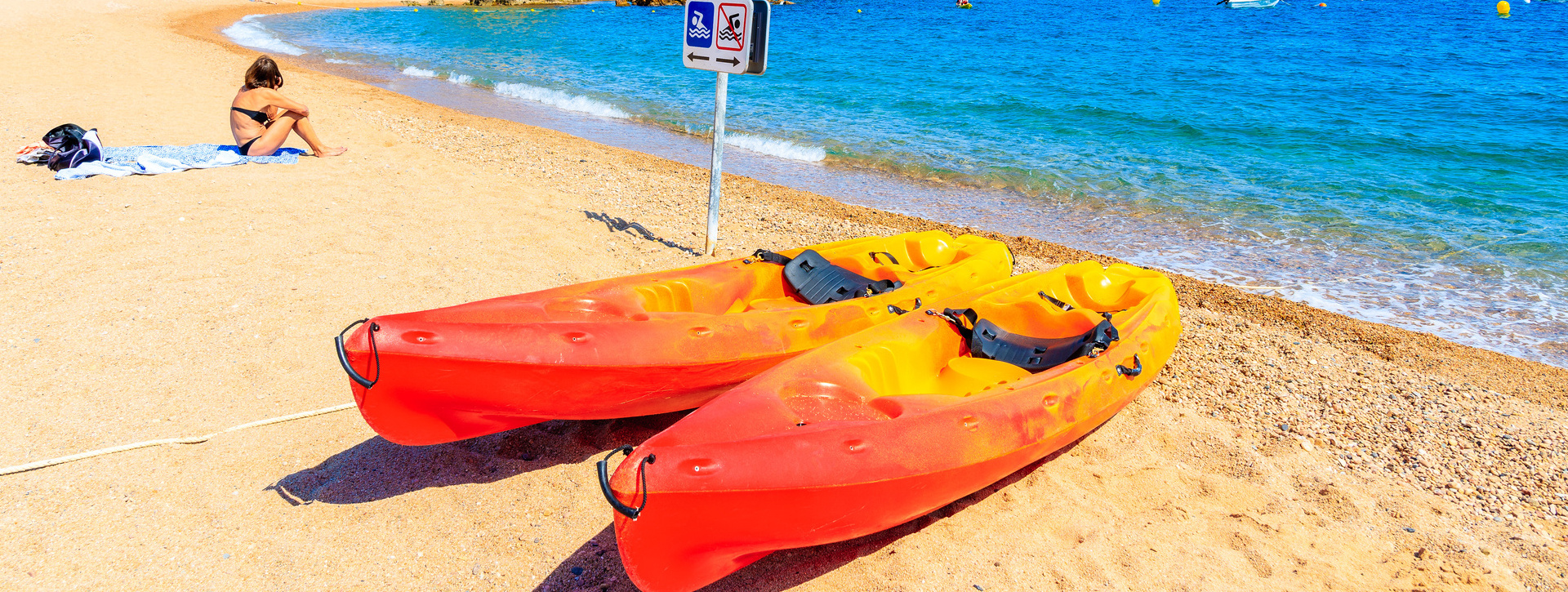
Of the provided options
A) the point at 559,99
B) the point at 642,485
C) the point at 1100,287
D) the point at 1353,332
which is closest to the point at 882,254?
the point at 1100,287

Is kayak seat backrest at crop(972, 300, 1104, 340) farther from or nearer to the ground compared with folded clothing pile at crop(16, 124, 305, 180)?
farther from the ground

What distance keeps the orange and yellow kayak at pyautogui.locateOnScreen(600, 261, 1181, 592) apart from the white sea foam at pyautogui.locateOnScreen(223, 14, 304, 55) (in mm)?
21580

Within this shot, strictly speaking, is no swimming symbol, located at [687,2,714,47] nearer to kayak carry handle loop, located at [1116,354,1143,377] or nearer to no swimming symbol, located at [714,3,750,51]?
no swimming symbol, located at [714,3,750,51]

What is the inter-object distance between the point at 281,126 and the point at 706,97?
8159 mm

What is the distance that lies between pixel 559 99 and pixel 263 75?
707cm

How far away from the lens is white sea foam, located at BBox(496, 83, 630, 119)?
514 inches

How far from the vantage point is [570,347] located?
9.14 ft

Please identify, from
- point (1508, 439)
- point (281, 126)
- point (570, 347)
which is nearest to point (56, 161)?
point (281, 126)

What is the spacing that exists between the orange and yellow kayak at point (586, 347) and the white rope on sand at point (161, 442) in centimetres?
91

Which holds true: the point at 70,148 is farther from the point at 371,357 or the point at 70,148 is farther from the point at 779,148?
the point at 779,148

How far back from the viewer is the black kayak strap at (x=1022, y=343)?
3.55 m

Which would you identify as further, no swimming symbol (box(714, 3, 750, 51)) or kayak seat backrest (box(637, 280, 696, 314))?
no swimming symbol (box(714, 3, 750, 51))

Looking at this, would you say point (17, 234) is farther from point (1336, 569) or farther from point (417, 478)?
point (1336, 569)

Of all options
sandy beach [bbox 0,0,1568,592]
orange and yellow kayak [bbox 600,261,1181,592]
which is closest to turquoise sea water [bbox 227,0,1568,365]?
sandy beach [bbox 0,0,1568,592]
